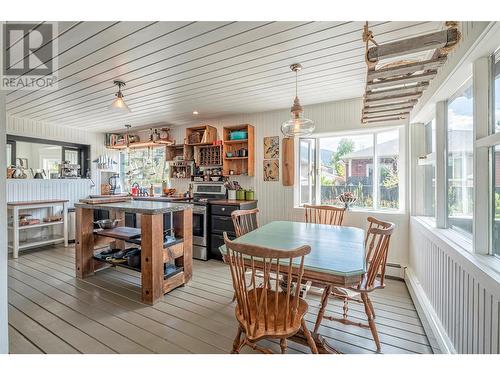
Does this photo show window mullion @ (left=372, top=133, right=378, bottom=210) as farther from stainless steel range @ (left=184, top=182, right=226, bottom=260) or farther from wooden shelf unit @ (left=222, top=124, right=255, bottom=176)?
stainless steel range @ (left=184, top=182, right=226, bottom=260)

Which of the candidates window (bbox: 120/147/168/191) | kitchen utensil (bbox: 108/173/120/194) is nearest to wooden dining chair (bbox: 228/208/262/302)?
window (bbox: 120/147/168/191)

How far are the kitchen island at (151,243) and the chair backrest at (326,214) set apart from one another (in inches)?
62.3

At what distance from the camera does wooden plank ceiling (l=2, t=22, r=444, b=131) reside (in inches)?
72.6

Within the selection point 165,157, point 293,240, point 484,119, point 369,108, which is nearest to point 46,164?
point 165,157

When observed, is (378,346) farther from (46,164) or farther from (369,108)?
(46,164)

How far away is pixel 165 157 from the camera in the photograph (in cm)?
505

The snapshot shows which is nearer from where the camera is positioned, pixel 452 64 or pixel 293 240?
pixel 452 64

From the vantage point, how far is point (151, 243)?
2.42 m

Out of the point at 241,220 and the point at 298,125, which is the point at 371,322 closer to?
the point at 241,220

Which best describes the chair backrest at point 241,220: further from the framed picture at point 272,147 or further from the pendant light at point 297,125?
the framed picture at point 272,147

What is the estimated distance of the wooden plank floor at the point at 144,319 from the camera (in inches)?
70.8

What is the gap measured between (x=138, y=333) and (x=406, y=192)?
3.40 meters
